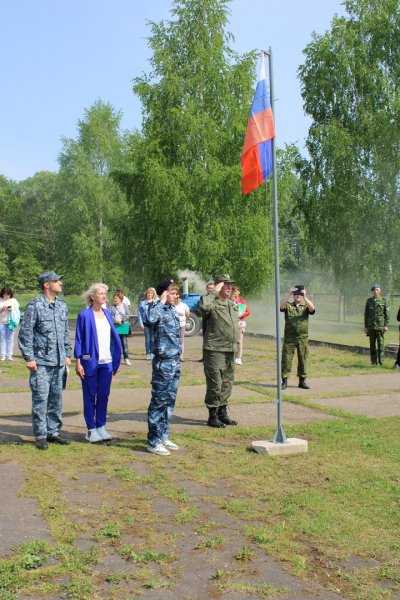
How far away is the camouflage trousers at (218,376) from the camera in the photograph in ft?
27.5

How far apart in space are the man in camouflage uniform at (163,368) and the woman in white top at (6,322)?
8745 millimetres

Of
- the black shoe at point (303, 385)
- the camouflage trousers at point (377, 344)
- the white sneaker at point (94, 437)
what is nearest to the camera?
the white sneaker at point (94, 437)

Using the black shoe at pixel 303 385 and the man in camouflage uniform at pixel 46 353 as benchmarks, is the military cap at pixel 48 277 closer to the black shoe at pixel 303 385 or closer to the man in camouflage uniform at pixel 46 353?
the man in camouflage uniform at pixel 46 353

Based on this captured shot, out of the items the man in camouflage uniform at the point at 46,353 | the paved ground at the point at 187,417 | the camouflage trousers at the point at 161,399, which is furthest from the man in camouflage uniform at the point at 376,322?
the man in camouflage uniform at the point at 46,353

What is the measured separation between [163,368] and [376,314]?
29.3 feet

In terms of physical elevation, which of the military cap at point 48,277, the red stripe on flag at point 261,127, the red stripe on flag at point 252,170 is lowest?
the military cap at point 48,277

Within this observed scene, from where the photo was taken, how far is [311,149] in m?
31.2

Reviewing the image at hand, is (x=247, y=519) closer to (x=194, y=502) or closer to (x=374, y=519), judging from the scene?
(x=194, y=502)

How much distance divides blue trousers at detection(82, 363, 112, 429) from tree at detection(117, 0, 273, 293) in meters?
20.9

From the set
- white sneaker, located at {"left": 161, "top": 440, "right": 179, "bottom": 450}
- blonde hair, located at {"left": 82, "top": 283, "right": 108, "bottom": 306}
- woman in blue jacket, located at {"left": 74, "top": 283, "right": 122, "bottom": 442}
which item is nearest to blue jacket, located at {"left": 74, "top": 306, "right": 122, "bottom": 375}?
woman in blue jacket, located at {"left": 74, "top": 283, "right": 122, "bottom": 442}

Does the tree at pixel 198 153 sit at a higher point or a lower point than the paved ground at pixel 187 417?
higher

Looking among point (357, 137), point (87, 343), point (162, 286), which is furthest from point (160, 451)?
point (357, 137)

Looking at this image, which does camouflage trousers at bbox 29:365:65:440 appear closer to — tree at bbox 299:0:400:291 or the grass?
the grass

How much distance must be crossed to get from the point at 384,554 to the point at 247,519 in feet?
3.44
